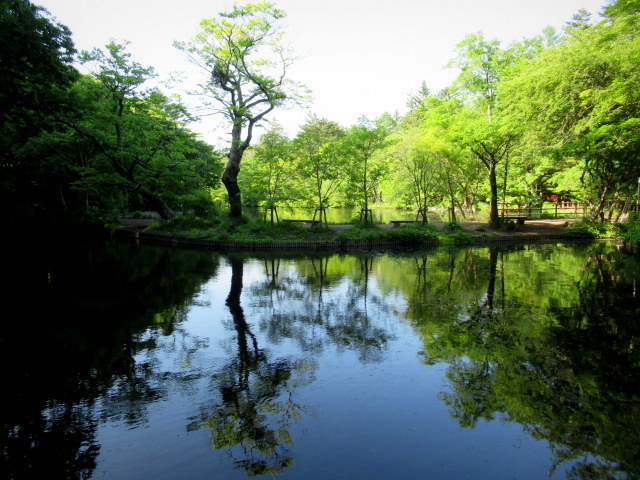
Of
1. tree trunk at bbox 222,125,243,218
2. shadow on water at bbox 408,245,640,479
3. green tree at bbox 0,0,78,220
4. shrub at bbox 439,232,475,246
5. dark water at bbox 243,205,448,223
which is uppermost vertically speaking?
green tree at bbox 0,0,78,220

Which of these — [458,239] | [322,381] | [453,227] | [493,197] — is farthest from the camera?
[493,197]

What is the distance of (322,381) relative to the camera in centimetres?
498

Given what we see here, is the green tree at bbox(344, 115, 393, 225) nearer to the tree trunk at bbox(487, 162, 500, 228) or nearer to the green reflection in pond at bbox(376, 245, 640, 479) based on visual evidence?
the tree trunk at bbox(487, 162, 500, 228)

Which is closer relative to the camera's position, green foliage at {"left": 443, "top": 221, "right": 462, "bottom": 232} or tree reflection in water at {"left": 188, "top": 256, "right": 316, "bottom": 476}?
tree reflection in water at {"left": 188, "top": 256, "right": 316, "bottom": 476}

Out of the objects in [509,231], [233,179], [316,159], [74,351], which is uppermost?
[316,159]

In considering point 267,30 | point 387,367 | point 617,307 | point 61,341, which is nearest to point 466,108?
point 267,30

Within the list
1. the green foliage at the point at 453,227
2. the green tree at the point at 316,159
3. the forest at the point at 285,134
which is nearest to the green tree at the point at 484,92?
the forest at the point at 285,134

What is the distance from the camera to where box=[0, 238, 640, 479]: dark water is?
11.4ft

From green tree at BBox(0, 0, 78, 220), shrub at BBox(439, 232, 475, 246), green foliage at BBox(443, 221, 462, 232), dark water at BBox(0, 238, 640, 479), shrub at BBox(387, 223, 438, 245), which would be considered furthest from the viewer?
green foliage at BBox(443, 221, 462, 232)

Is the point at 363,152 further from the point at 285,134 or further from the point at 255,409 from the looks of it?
the point at 255,409

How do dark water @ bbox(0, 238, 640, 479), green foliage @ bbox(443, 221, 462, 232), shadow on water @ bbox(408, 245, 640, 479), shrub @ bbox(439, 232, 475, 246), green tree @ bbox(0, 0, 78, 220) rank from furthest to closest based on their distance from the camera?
green foliage @ bbox(443, 221, 462, 232)
shrub @ bbox(439, 232, 475, 246)
green tree @ bbox(0, 0, 78, 220)
shadow on water @ bbox(408, 245, 640, 479)
dark water @ bbox(0, 238, 640, 479)

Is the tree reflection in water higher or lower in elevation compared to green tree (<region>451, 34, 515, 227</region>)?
lower

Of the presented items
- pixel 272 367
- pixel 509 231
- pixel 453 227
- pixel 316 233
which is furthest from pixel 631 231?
pixel 272 367

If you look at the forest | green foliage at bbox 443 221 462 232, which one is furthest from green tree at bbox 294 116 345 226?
green foliage at bbox 443 221 462 232
